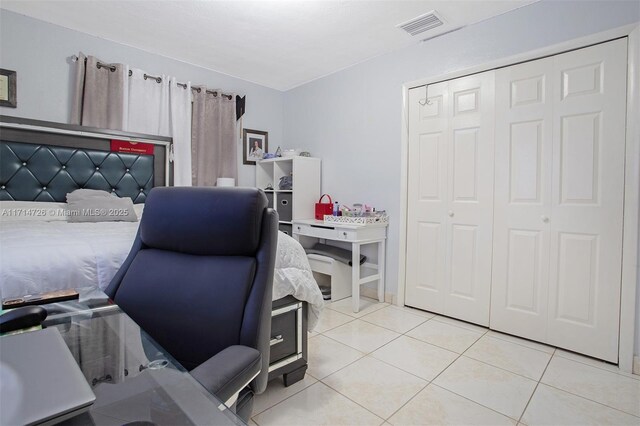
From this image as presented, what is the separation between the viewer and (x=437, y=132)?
9.48 ft

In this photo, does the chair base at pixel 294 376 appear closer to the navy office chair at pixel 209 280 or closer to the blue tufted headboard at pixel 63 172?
the navy office chair at pixel 209 280

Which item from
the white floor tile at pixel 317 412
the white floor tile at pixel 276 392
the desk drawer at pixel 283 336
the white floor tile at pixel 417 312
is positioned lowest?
the white floor tile at pixel 317 412

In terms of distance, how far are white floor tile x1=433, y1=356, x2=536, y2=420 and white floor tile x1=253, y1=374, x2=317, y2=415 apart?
29.2 inches

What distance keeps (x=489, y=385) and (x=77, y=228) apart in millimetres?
2525

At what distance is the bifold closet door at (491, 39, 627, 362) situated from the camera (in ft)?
6.80

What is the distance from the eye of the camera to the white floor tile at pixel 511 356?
2.01 metres

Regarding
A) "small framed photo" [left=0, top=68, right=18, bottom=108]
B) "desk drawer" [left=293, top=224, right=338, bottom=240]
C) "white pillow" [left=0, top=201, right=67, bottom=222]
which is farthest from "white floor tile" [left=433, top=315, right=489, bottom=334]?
"small framed photo" [left=0, top=68, right=18, bottom=108]

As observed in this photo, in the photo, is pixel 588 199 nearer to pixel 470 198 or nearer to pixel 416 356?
pixel 470 198

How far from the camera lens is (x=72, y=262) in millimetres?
1377

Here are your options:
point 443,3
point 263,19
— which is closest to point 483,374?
point 443,3

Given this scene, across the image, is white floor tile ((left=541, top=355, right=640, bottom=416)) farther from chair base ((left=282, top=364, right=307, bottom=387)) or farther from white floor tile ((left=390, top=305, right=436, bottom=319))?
chair base ((left=282, top=364, right=307, bottom=387))

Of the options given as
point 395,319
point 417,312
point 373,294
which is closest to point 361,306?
point 373,294

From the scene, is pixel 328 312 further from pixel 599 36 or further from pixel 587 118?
pixel 599 36

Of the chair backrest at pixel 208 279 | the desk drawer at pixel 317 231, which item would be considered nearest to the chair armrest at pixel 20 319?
the chair backrest at pixel 208 279
